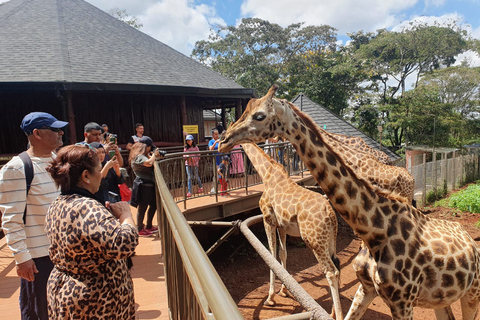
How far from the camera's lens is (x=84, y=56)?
10.5 meters

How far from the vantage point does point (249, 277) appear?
7520 millimetres

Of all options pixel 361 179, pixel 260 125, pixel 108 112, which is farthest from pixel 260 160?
pixel 108 112

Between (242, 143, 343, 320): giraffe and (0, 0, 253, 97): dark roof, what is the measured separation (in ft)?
19.1

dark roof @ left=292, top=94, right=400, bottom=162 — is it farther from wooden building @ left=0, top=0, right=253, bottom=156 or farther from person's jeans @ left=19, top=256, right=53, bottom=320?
person's jeans @ left=19, top=256, right=53, bottom=320

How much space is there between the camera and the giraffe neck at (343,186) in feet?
7.90

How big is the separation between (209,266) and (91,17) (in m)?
16.0

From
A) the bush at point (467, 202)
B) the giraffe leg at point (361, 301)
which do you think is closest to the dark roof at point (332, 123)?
the bush at point (467, 202)

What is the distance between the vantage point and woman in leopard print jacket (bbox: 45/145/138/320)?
1.68 meters

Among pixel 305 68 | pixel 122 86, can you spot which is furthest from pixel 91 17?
pixel 305 68

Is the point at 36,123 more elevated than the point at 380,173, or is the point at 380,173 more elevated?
the point at 36,123

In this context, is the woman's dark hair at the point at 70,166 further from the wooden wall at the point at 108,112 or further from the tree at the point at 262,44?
the tree at the point at 262,44

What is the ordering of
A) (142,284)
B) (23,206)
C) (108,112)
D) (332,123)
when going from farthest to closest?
(332,123) → (108,112) → (142,284) → (23,206)

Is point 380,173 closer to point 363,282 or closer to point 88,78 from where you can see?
point 363,282

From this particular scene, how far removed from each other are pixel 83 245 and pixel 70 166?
18.2 inches
